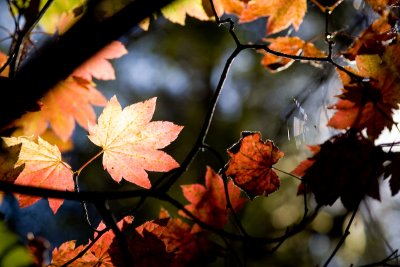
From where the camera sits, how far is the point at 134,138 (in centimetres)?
107

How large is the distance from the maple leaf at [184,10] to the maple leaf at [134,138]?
1.45 ft

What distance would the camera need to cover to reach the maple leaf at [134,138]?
1031 mm

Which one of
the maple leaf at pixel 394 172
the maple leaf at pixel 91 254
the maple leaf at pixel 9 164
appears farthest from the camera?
the maple leaf at pixel 394 172

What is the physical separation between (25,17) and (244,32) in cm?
395

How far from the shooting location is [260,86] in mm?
5828

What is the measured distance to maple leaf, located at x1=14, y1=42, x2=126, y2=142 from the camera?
1401mm

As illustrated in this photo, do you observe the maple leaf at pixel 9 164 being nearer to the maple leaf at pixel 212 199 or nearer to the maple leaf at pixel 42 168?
the maple leaf at pixel 42 168

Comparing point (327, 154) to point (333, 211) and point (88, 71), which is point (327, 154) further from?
point (333, 211)

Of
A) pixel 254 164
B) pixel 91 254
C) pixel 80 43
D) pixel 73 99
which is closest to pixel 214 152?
pixel 254 164

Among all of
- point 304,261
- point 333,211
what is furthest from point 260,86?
point 304,261

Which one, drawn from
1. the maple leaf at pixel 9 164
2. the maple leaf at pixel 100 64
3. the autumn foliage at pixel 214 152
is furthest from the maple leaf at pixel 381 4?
the maple leaf at pixel 9 164

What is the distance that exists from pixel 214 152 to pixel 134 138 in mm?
266

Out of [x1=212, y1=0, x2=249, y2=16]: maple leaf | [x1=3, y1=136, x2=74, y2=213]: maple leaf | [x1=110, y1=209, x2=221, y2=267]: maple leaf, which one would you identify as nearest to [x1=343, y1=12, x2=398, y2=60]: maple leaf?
[x1=212, y1=0, x2=249, y2=16]: maple leaf

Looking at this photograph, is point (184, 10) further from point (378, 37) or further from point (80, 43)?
point (378, 37)
